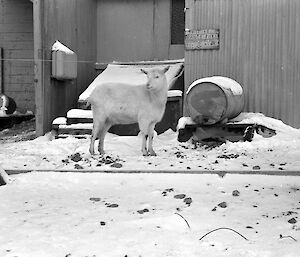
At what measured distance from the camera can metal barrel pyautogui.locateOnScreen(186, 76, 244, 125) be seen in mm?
7938

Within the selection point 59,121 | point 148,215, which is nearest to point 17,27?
point 59,121

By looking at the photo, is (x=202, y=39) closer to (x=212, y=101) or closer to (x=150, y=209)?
(x=212, y=101)

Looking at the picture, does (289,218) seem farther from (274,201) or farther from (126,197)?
(126,197)

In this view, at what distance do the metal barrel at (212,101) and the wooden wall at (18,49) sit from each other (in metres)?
5.74

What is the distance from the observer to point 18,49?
12.5m

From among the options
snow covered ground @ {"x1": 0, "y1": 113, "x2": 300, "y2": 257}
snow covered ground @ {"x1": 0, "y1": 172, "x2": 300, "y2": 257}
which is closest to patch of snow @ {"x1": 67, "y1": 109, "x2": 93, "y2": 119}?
snow covered ground @ {"x1": 0, "y1": 113, "x2": 300, "y2": 257}

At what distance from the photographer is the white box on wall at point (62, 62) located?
31.1ft

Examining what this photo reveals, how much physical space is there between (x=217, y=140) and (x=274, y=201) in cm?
387

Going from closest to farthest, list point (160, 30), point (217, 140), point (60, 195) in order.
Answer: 1. point (60, 195)
2. point (217, 140)
3. point (160, 30)

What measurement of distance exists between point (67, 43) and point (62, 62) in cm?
112

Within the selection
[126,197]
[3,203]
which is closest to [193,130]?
[126,197]

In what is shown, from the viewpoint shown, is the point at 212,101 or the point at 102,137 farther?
the point at 212,101

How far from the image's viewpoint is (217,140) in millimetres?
8070

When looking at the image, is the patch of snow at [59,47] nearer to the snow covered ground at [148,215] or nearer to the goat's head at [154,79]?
the goat's head at [154,79]
